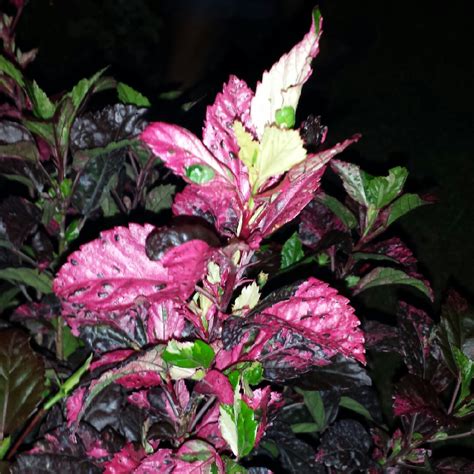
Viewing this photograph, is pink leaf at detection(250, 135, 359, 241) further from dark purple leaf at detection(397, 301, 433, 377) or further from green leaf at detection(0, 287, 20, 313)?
green leaf at detection(0, 287, 20, 313)

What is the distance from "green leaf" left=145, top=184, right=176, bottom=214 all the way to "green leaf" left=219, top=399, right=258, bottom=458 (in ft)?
1.24

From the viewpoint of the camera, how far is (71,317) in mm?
609

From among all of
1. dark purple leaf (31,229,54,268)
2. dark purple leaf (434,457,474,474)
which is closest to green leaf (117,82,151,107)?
dark purple leaf (31,229,54,268)

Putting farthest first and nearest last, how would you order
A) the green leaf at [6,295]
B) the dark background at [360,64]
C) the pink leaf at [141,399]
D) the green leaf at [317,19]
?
the dark background at [360,64] < the green leaf at [6,295] < the pink leaf at [141,399] < the green leaf at [317,19]

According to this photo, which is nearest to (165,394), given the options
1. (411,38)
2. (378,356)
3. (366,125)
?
(378,356)

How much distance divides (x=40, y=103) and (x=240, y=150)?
16.9 inches

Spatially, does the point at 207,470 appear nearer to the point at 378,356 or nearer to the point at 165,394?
the point at 165,394

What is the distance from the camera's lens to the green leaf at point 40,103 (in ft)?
2.52

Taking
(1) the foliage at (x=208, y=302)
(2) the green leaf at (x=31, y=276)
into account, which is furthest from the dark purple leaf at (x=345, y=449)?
(2) the green leaf at (x=31, y=276)

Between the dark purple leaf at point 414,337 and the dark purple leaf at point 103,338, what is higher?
the dark purple leaf at point 103,338

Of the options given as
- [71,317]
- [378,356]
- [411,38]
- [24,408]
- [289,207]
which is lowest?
[378,356]

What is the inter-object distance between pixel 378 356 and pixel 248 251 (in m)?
1.25

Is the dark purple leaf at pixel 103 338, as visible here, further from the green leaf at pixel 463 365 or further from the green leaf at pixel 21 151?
the green leaf at pixel 463 365

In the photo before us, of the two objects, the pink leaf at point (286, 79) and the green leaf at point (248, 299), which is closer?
the pink leaf at point (286, 79)
